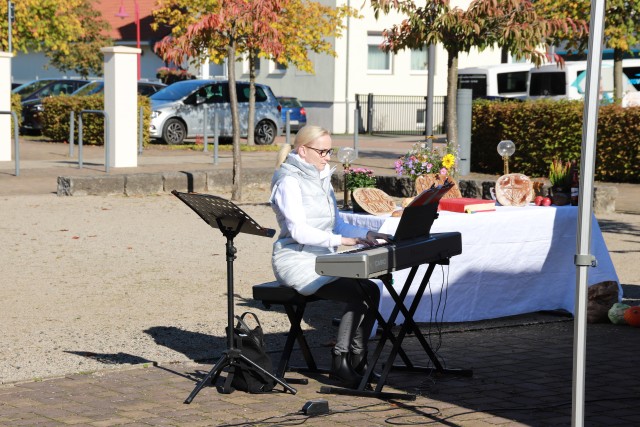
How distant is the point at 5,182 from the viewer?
1869 centimetres

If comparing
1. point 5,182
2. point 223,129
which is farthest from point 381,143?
point 5,182

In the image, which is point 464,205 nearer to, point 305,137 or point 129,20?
point 305,137

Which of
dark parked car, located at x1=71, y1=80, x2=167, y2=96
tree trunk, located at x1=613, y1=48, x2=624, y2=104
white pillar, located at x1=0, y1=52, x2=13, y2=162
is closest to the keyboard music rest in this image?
white pillar, located at x1=0, y1=52, x2=13, y2=162

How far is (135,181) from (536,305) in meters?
9.67

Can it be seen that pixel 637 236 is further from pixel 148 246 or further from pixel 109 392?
pixel 109 392

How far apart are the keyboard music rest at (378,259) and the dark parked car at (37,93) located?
2544 centimetres

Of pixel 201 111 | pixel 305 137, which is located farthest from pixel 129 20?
pixel 305 137

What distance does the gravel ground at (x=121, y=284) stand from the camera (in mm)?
7824

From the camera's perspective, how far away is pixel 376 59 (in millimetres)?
43344

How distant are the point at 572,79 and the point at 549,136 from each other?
16282 mm

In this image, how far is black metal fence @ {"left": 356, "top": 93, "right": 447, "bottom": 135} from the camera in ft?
135

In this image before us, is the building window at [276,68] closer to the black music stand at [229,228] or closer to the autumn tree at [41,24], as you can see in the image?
the autumn tree at [41,24]

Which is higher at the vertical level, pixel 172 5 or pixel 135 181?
pixel 172 5

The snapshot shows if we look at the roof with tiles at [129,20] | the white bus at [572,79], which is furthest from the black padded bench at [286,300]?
the roof with tiles at [129,20]
